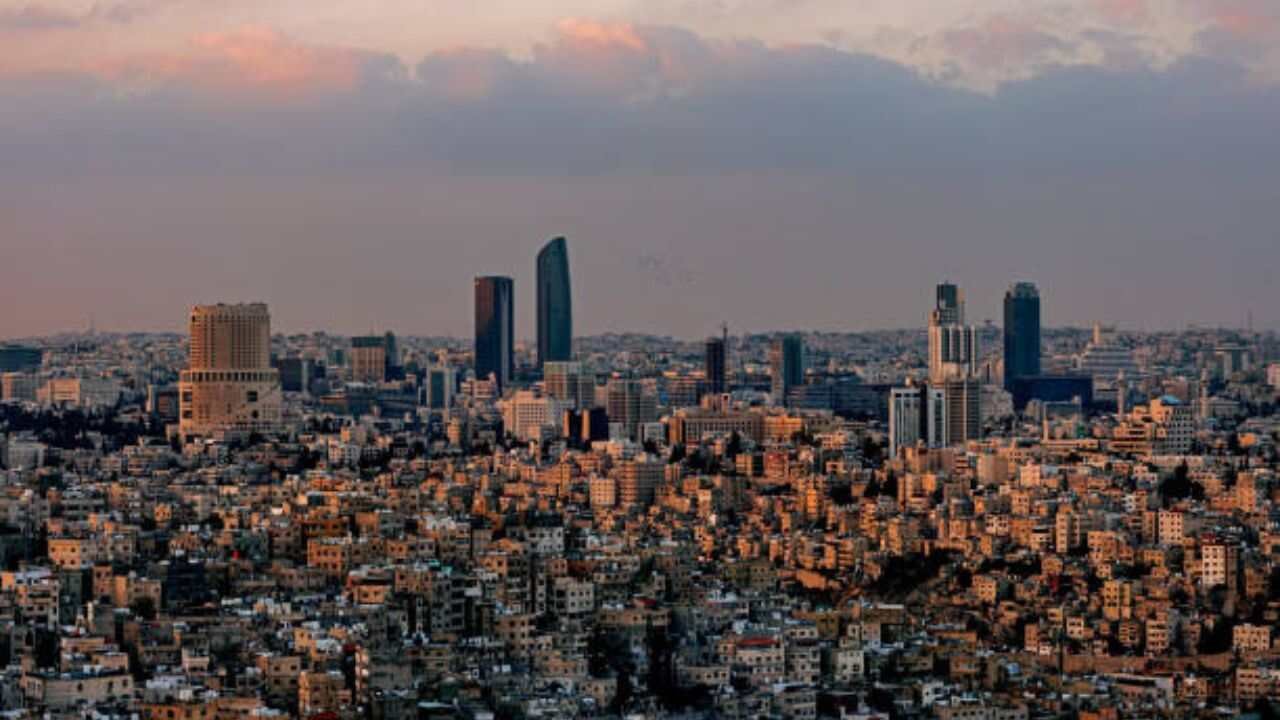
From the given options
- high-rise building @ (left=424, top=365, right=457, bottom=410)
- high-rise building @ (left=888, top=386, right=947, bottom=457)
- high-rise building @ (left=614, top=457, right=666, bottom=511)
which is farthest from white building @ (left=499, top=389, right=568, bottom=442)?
high-rise building @ (left=614, top=457, right=666, bottom=511)

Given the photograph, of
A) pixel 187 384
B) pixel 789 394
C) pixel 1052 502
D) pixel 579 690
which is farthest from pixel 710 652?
pixel 789 394

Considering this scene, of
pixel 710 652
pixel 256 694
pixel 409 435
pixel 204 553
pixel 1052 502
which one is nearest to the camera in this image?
pixel 256 694

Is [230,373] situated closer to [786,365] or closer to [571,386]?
[571,386]

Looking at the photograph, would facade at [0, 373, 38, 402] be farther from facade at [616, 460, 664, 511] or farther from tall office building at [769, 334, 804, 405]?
facade at [616, 460, 664, 511]

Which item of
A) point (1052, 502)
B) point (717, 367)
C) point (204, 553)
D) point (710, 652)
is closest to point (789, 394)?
point (717, 367)

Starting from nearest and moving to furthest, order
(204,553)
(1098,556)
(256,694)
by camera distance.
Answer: (256,694) → (204,553) → (1098,556)

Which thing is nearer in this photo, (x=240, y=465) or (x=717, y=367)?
(x=240, y=465)

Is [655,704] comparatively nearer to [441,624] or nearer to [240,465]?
[441,624]
